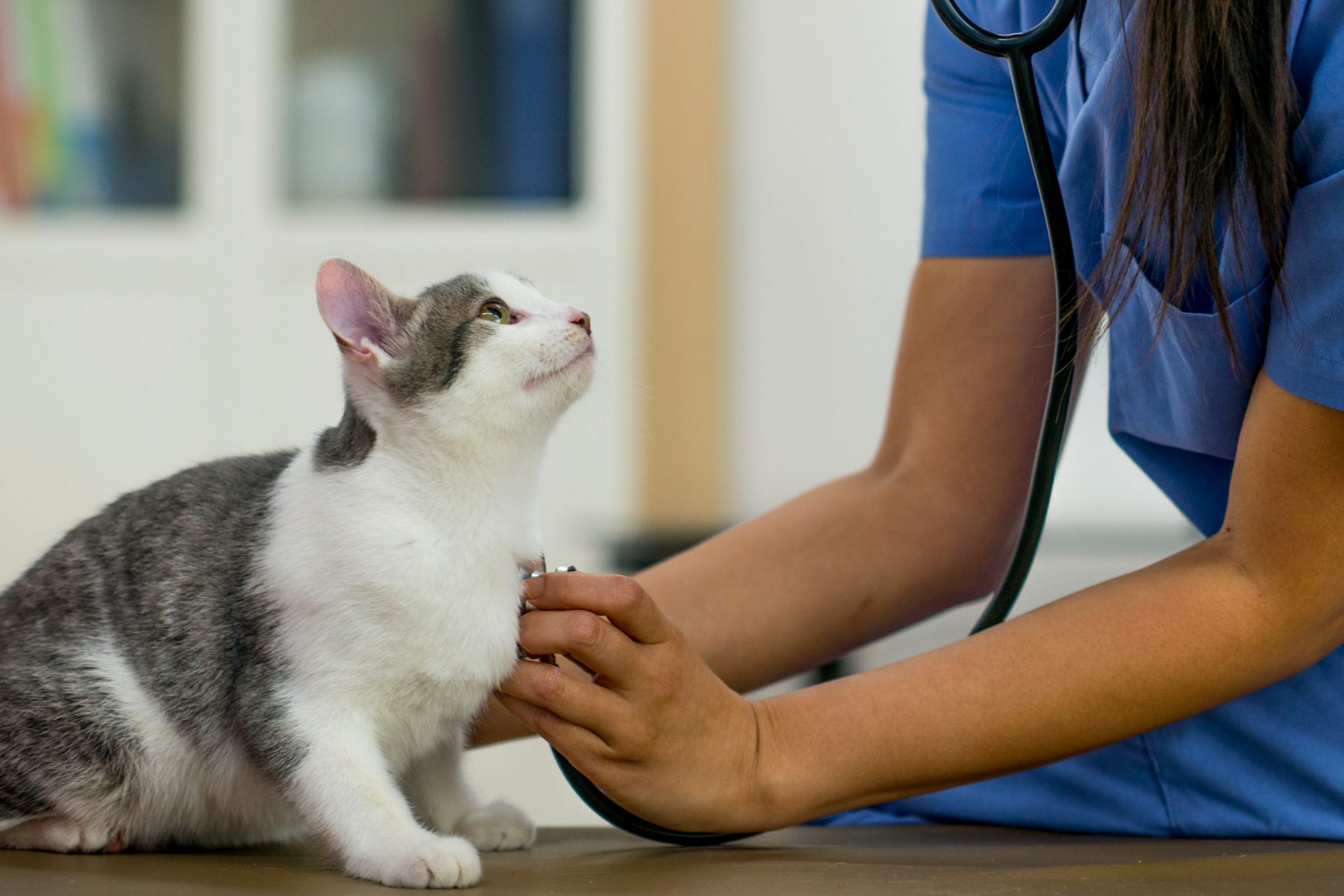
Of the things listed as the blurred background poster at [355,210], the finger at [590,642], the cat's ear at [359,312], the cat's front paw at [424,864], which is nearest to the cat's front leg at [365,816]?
the cat's front paw at [424,864]

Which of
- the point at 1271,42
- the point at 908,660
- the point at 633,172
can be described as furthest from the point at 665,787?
the point at 633,172

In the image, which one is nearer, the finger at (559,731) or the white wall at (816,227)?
the finger at (559,731)

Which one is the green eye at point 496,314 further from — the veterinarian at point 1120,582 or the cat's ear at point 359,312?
the veterinarian at point 1120,582

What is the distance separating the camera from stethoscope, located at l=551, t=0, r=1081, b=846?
768 millimetres

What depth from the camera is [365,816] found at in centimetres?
73

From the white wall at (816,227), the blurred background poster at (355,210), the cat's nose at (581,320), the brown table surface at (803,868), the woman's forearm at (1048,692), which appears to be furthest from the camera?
the white wall at (816,227)

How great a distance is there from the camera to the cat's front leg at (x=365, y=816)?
2.25 ft

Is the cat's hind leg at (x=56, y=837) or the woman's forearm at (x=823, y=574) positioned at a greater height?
the woman's forearm at (x=823, y=574)

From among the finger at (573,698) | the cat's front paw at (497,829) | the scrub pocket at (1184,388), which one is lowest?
the cat's front paw at (497,829)

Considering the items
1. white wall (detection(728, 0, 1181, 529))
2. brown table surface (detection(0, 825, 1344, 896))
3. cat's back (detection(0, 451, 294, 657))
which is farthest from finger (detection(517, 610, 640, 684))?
white wall (detection(728, 0, 1181, 529))

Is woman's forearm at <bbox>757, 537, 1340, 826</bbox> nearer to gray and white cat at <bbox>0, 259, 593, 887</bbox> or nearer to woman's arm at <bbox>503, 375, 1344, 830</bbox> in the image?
woman's arm at <bbox>503, 375, 1344, 830</bbox>

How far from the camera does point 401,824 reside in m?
0.73

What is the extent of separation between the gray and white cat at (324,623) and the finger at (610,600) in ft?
0.22

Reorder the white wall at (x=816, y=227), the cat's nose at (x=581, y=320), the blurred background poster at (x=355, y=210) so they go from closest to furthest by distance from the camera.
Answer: the cat's nose at (x=581, y=320)
the blurred background poster at (x=355, y=210)
the white wall at (x=816, y=227)
